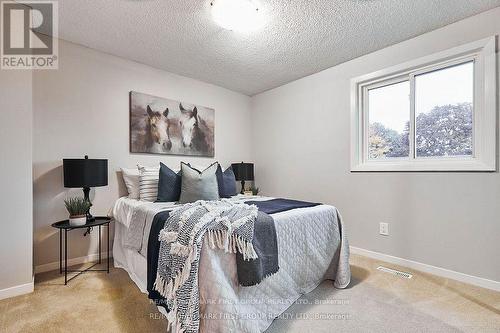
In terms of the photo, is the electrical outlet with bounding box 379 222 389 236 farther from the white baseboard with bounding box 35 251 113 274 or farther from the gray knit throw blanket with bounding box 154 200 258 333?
the white baseboard with bounding box 35 251 113 274

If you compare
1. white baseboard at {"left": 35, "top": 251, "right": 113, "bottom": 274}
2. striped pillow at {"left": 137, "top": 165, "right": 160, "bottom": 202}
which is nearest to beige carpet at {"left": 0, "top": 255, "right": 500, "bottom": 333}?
white baseboard at {"left": 35, "top": 251, "right": 113, "bottom": 274}

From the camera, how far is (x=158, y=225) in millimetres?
1738

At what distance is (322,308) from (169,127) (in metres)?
2.71

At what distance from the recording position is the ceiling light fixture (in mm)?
1938

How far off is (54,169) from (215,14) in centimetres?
220

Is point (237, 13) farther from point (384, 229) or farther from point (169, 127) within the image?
point (384, 229)

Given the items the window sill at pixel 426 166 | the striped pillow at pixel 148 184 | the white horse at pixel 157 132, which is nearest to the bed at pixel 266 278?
the striped pillow at pixel 148 184

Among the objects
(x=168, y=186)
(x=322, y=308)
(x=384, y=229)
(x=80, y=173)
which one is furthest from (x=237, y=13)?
(x=384, y=229)

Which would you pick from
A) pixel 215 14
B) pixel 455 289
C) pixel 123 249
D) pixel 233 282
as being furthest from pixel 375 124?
pixel 123 249

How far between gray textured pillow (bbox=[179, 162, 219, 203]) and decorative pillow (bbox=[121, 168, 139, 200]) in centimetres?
67

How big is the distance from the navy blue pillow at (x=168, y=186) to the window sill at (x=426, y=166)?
6.87 feet

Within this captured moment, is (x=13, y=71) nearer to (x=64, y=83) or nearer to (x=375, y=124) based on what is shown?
(x=64, y=83)

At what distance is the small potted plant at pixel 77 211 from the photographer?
2253 mm

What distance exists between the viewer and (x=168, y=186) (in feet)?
8.33
